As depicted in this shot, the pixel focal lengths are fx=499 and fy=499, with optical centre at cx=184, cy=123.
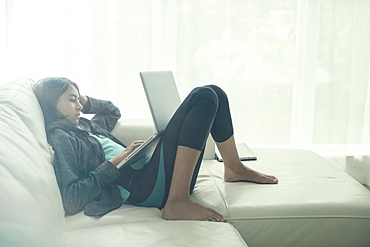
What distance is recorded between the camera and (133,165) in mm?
2092

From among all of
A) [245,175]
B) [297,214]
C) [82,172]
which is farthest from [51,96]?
[297,214]

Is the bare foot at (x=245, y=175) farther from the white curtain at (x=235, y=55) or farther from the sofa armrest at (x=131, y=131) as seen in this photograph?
the white curtain at (x=235, y=55)

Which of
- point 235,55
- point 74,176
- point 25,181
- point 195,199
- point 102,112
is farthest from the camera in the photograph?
point 235,55

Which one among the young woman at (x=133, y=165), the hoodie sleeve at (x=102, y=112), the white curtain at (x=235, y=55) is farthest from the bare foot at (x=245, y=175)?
the white curtain at (x=235, y=55)

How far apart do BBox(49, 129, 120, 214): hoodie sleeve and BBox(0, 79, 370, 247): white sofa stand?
68mm

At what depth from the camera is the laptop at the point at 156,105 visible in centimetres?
196

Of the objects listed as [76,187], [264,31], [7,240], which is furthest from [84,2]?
[7,240]

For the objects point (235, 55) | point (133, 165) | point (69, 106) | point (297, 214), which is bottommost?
point (297, 214)

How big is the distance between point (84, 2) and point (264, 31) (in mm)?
1244

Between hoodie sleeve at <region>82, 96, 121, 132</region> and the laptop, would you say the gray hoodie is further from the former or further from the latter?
hoodie sleeve at <region>82, 96, 121, 132</region>

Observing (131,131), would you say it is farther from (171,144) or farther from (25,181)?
(25,181)

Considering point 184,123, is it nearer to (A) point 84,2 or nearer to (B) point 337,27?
(A) point 84,2

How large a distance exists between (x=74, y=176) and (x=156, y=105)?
0.46 metres

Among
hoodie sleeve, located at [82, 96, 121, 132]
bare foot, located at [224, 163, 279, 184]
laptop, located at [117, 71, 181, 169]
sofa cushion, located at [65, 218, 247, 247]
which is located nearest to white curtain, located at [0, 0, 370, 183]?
hoodie sleeve, located at [82, 96, 121, 132]
